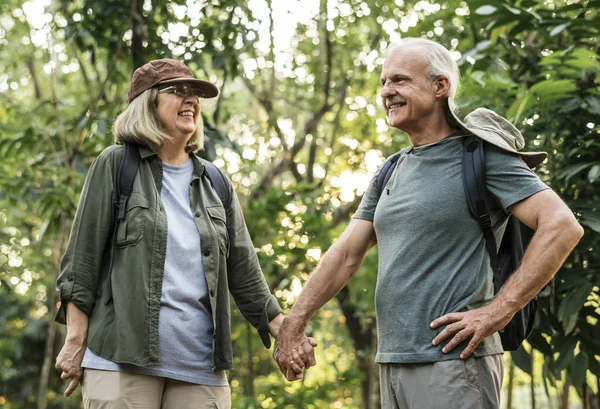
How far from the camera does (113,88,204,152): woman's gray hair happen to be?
3.37 meters

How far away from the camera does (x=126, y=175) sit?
10.7 ft

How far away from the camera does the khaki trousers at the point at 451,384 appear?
Result: 2742mm

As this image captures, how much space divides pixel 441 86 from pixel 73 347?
1839 mm

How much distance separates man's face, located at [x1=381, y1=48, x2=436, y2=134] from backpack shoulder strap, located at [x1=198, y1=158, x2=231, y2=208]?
875 millimetres

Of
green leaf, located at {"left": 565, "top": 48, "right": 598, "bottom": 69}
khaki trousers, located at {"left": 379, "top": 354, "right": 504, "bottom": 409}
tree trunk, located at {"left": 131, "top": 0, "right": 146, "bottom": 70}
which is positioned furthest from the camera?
tree trunk, located at {"left": 131, "top": 0, "right": 146, "bottom": 70}

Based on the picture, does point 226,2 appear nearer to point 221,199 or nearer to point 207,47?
point 207,47

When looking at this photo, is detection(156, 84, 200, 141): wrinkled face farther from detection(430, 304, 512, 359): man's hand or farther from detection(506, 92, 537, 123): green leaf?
detection(506, 92, 537, 123): green leaf

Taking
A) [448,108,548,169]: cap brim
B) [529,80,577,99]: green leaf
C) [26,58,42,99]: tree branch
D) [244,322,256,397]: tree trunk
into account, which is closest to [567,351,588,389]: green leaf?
[529,80,577,99]: green leaf

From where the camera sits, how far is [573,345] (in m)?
4.79

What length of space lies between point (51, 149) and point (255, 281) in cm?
391

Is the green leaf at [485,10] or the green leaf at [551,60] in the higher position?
the green leaf at [485,10]

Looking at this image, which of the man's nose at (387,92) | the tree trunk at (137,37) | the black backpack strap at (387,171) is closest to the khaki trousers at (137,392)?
the black backpack strap at (387,171)

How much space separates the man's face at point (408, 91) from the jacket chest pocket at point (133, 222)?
3.61 ft

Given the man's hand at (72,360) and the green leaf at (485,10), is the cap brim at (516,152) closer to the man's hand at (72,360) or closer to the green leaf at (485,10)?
the green leaf at (485,10)
